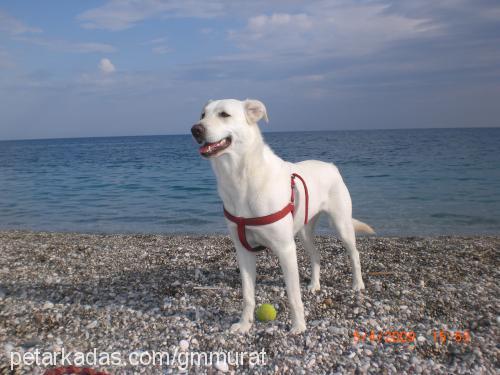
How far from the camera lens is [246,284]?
176 inches

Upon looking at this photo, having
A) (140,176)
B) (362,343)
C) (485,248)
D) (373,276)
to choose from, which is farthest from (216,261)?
(140,176)

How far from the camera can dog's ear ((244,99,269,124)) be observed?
12.9ft

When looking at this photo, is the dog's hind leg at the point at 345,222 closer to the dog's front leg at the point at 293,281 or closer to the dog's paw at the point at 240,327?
the dog's front leg at the point at 293,281

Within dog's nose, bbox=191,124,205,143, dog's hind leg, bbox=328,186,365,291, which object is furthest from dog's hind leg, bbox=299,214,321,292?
dog's nose, bbox=191,124,205,143

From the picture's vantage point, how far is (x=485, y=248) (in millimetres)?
7797

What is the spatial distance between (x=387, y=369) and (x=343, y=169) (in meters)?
22.5

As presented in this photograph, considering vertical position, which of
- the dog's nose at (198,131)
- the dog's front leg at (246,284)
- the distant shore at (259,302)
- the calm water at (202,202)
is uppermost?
the dog's nose at (198,131)

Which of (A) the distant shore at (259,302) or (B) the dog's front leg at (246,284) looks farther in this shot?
(B) the dog's front leg at (246,284)

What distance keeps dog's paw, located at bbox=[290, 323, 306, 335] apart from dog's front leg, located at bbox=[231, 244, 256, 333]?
1.59 ft

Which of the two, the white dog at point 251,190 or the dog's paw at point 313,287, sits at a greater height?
the white dog at point 251,190
